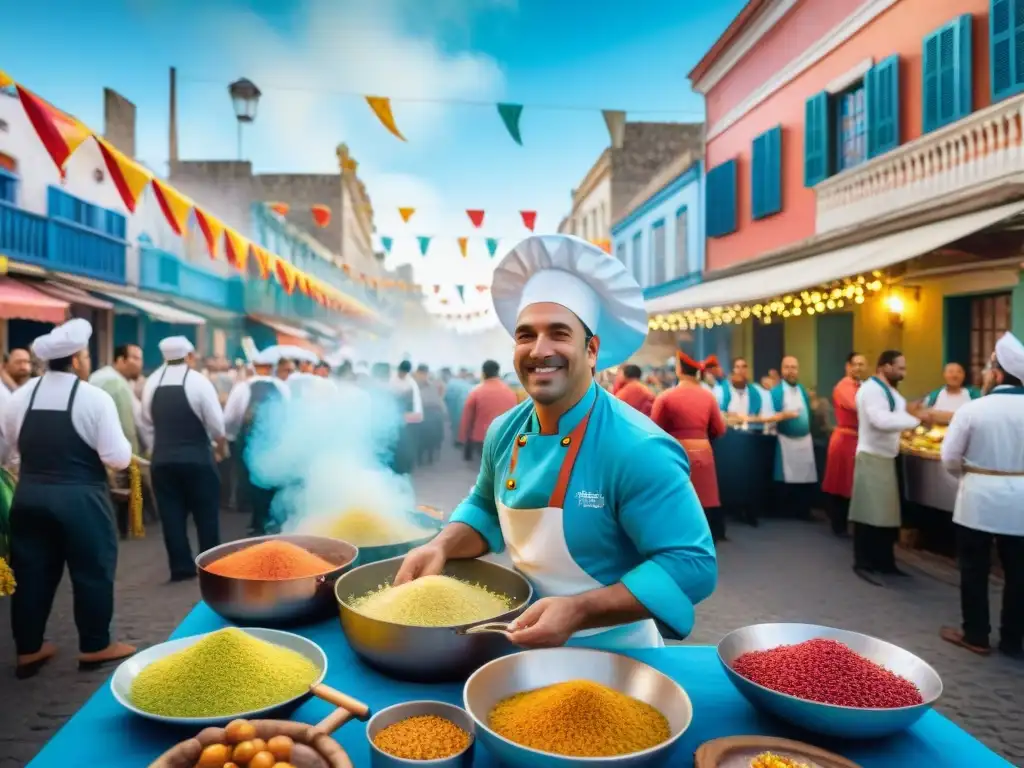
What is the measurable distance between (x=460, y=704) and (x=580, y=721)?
381 millimetres

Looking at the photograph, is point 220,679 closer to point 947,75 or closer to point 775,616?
point 775,616

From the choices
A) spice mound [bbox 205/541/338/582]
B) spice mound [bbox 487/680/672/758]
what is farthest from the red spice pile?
spice mound [bbox 205/541/338/582]

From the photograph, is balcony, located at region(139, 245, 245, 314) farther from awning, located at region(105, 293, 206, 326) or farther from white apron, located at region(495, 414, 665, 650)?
white apron, located at region(495, 414, 665, 650)

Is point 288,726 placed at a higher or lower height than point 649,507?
lower

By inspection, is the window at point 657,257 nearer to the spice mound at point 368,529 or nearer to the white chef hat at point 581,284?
the spice mound at point 368,529

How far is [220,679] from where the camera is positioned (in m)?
1.57

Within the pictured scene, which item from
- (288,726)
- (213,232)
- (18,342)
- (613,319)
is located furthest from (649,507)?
(18,342)

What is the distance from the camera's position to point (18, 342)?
42.1ft

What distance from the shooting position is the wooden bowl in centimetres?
132

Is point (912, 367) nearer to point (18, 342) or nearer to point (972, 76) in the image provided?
point (972, 76)

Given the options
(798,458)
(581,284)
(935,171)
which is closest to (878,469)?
(798,458)

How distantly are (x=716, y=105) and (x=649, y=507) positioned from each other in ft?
52.2

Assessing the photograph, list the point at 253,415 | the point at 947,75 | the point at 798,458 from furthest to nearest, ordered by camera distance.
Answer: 1. the point at 798,458
2. the point at 947,75
3. the point at 253,415

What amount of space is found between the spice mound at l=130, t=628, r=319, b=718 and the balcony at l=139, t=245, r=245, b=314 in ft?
56.6
